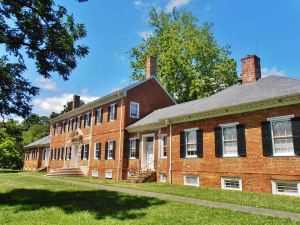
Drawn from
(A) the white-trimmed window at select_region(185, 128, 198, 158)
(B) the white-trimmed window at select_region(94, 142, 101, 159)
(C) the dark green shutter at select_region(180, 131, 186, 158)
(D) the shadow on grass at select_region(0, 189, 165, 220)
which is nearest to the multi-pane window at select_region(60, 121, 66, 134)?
(B) the white-trimmed window at select_region(94, 142, 101, 159)

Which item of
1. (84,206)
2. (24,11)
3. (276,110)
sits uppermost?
(24,11)

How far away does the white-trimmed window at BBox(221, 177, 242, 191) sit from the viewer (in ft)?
47.4

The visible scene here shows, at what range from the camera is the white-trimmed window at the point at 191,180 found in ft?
54.4

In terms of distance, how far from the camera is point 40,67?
39.2 ft

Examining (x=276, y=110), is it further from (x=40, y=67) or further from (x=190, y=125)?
(x=40, y=67)

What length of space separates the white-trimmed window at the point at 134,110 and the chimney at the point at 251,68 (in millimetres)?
9736

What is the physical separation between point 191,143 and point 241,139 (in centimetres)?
354

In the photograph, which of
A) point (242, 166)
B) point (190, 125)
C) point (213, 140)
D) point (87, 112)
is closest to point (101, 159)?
point (87, 112)

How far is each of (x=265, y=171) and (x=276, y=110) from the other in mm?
2886

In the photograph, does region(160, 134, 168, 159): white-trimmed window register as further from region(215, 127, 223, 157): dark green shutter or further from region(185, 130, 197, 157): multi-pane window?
region(215, 127, 223, 157): dark green shutter

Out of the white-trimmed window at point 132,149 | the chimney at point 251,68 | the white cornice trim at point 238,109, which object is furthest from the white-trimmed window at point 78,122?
the chimney at point 251,68

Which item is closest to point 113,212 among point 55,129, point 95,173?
point 95,173

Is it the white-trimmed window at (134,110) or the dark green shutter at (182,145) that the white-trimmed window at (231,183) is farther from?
the white-trimmed window at (134,110)

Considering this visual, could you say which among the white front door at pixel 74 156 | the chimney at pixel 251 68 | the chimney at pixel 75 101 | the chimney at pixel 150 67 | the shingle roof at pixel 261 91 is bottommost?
the white front door at pixel 74 156
